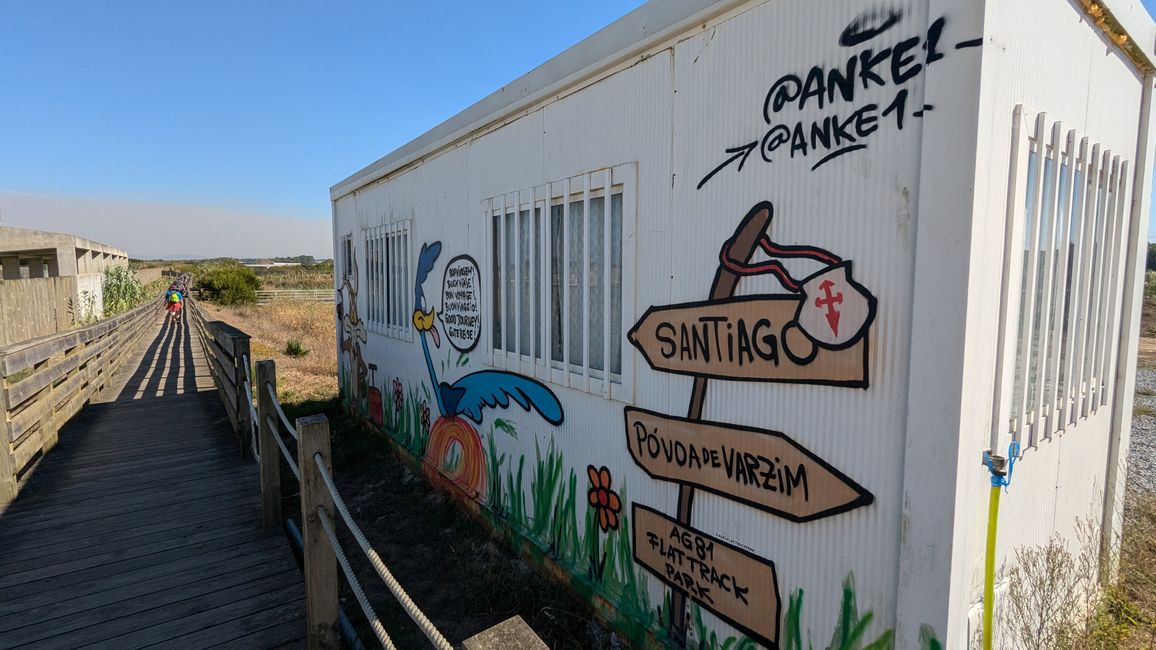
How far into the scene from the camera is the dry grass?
35.3 feet

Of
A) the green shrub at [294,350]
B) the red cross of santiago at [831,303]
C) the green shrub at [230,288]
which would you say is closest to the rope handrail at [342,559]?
the red cross of santiago at [831,303]

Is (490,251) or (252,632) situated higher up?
(490,251)

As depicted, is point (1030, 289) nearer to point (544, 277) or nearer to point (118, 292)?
point (544, 277)

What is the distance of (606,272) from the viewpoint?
3500 millimetres

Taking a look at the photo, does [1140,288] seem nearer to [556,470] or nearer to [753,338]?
[753,338]

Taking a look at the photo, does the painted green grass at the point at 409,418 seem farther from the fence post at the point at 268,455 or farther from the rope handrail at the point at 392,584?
the rope handrail at the point at 392,584

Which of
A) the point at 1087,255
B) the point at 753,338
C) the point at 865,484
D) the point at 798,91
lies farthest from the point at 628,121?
the point at 1087,255

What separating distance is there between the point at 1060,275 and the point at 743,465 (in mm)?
1759

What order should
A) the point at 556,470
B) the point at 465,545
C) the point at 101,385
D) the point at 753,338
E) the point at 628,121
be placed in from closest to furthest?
the point at 753,338
the point at 628,121
the point at 556,470
the point at 465,545
the point at 101,385

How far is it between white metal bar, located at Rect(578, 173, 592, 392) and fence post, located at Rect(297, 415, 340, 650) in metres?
1.60

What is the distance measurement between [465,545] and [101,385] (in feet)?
27.1

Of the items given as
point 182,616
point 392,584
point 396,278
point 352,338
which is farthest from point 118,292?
point 392,584

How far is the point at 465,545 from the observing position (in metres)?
4.77

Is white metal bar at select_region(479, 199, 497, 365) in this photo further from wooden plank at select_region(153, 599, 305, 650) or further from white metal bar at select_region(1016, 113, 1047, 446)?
white metal bar at select_region(1016, 113, 1047, 446)
